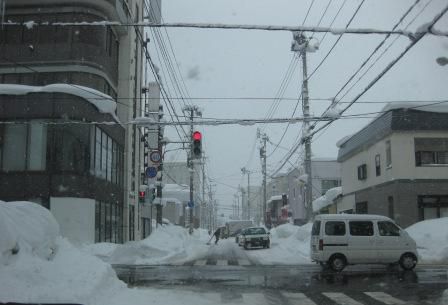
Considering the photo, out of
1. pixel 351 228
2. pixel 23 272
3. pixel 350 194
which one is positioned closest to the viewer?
pixel 23 272

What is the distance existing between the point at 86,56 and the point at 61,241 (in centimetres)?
1917

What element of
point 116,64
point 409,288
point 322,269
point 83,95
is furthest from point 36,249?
point 116,64

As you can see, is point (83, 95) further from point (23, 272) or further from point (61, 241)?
point (23, 272)

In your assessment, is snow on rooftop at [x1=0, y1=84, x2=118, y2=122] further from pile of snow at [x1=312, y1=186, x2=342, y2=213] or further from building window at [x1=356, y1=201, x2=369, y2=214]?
pile of snow at [x1=312, y1=186, x2=342, y2=213]

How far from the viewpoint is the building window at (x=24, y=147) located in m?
27.9

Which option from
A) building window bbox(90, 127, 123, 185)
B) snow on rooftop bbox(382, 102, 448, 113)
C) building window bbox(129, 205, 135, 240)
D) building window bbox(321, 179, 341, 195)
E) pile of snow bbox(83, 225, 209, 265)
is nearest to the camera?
pile of snow bbox(83, 225, 209, 265)

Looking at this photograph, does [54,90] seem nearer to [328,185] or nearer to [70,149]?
[70,149]

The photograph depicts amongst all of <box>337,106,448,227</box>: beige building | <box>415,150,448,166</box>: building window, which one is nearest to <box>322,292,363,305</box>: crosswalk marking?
<box>337,106,448,227</box>: beige building

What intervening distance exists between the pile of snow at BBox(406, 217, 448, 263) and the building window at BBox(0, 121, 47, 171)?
18.8m

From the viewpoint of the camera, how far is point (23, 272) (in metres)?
10.0

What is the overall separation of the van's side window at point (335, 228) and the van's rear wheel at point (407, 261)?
2372mm

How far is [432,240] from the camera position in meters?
25.6

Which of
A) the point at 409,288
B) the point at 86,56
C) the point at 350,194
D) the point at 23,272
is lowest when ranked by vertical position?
the point at 409,288

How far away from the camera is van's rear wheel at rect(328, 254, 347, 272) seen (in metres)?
20.0
